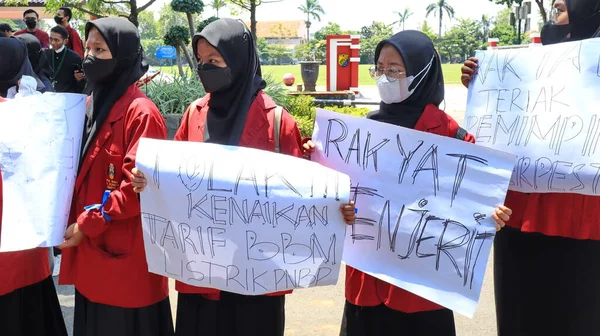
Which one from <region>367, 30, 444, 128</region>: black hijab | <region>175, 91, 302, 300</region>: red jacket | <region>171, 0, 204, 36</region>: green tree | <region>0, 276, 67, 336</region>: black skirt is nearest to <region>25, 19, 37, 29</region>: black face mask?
<region>171, 0, 204, 36</region>: green tree

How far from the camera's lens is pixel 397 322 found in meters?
2.66

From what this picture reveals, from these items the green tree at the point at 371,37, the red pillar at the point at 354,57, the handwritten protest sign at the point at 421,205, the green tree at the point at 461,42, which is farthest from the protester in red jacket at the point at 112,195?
the green tree at the point at 461,42

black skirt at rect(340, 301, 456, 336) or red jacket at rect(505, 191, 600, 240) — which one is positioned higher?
red jacket at rect(505, 191, 600, 240)

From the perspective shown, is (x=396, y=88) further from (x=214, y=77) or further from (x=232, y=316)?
(x=232, y=316)

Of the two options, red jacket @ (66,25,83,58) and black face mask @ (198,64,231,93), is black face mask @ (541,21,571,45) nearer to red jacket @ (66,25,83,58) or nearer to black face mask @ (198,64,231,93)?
black face mask @ (198,64,231,93)

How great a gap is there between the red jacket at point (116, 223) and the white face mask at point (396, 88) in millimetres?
1011

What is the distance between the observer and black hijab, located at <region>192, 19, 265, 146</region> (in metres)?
2.57

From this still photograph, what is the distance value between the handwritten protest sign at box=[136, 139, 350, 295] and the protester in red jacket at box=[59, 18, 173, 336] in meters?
0.20

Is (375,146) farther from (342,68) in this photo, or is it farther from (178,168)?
(342,68)

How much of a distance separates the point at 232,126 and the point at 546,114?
138 cm

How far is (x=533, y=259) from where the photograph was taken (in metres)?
2.86

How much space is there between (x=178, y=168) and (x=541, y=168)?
1555mm

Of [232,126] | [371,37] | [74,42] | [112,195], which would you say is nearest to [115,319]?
[112,195]

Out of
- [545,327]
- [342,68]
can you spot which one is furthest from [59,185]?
[342,68]
